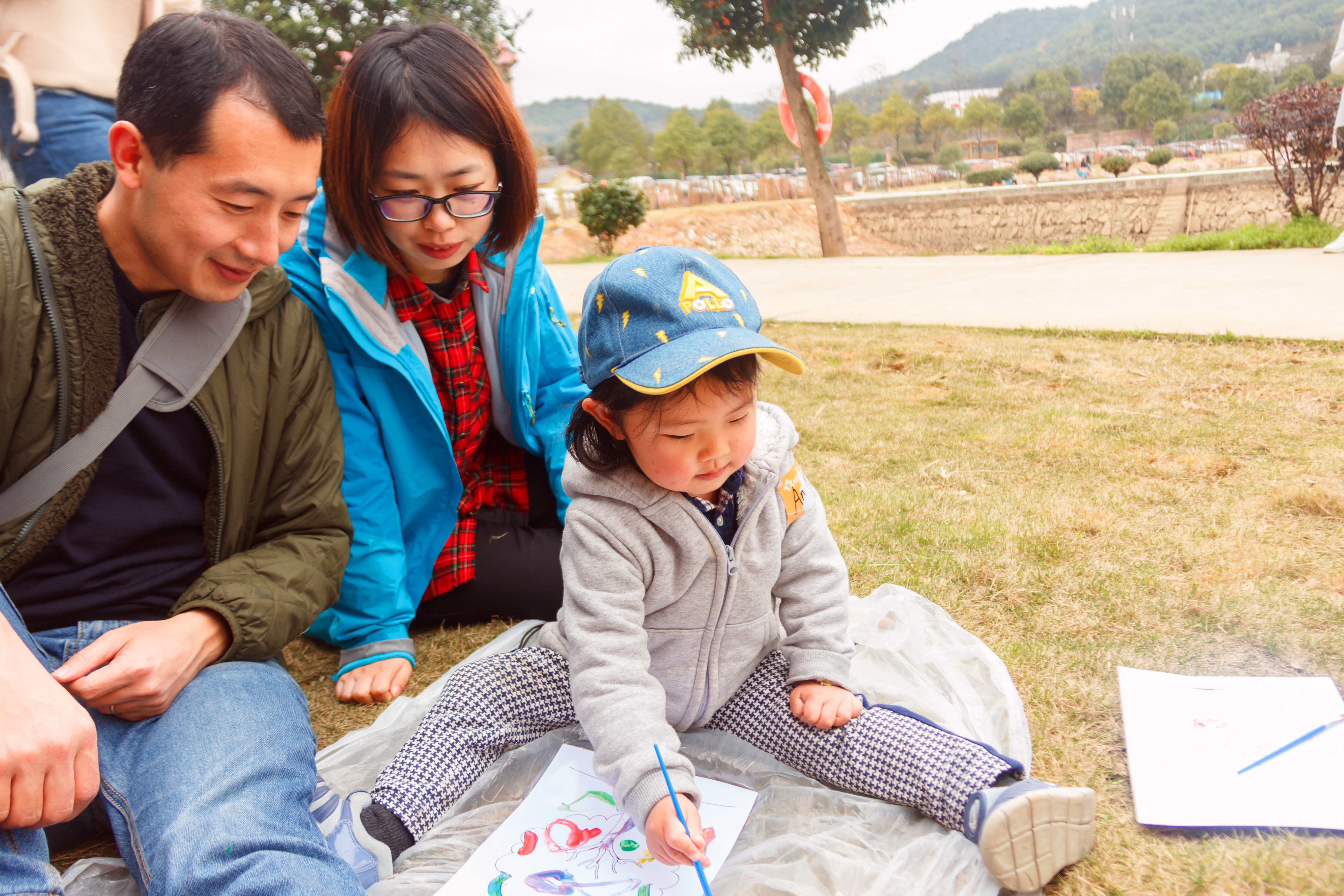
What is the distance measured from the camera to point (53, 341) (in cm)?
130

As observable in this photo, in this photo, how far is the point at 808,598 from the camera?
5.13 ft

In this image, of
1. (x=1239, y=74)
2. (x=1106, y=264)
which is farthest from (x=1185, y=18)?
(x=1106, y=264)

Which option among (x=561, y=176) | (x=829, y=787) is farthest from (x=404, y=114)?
(x=561, y=176)

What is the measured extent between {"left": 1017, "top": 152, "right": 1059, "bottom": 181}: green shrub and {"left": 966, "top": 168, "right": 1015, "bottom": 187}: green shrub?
4.33ft

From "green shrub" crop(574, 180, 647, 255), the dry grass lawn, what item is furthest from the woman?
"green shrub" crop(574, 180, 647, 255)

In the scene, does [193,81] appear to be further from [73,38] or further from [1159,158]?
[1159,158]

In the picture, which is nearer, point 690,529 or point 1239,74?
point 690,529

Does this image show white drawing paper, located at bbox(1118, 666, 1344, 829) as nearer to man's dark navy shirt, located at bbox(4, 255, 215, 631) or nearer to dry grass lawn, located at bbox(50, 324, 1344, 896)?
dry grass lawn, located at bbox(50, 324, 1344, 896)

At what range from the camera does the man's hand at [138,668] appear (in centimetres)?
120

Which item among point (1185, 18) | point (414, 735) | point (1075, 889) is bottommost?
point (1075, 889)

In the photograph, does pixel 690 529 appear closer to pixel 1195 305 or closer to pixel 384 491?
pixel 384 491

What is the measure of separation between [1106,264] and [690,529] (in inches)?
281

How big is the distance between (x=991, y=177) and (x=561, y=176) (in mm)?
Result: 42872

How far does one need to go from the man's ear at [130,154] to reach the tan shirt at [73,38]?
3.75 feet
